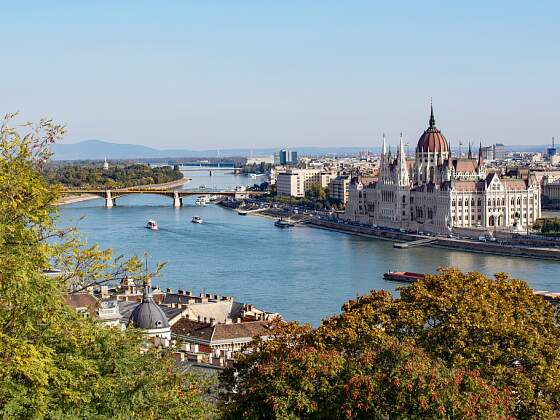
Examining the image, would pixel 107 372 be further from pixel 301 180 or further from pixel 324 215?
pixel 301 180

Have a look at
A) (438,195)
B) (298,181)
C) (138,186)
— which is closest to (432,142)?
(438,195)

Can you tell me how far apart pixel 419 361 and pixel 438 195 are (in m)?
47.9

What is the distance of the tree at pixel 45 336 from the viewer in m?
7.29

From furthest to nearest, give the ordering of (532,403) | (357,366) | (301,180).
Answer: (301,180) < (532,403) < (357,366)

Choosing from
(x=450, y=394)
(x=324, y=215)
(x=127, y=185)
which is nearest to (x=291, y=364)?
(x=450, y=394)

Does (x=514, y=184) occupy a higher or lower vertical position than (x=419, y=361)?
lower

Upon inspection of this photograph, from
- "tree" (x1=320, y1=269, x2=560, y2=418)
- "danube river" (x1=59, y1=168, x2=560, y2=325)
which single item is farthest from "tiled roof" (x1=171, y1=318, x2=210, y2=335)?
"tree" (x1=320, y1=269, x2=560, y2=418)

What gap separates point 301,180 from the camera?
9569cm

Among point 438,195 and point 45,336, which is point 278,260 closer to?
point 438,195

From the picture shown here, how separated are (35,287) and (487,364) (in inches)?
258

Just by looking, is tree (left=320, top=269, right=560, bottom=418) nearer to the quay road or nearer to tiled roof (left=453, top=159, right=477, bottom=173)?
the quay road

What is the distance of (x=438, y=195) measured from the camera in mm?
57969

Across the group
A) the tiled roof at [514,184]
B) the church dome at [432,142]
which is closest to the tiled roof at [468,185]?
the tiled roof at [514,184]

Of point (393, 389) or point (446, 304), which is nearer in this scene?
point (393, 389)
